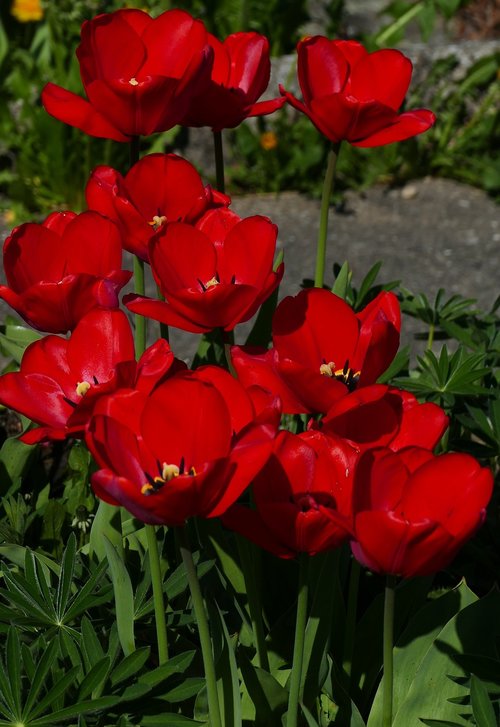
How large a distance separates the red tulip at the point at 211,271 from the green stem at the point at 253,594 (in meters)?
0.31

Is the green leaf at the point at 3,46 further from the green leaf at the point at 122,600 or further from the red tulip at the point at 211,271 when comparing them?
the green leaf at the point at 122,600

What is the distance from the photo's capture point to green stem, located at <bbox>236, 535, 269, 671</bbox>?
4.55 ft

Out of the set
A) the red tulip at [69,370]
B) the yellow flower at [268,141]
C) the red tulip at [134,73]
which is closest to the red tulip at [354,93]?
the red tulip at [134,73]

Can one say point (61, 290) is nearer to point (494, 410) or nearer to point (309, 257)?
point (494, 410)

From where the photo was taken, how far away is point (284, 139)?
4.51m

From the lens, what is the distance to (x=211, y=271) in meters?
1.34

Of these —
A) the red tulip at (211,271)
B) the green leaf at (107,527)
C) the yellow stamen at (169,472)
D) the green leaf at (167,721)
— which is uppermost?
the red tulip at (211,271)

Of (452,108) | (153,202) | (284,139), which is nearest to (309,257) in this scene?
(284,139)

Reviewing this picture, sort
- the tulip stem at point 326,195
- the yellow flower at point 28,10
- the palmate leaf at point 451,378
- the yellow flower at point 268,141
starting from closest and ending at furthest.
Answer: the tulip stem at point 326,195 → the palmate leaf at point 451,378 → the yellow flower at point 268,141 → the yellow flower at point 28,10

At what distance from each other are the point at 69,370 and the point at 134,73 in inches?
18.7

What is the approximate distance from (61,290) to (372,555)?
0.52 m

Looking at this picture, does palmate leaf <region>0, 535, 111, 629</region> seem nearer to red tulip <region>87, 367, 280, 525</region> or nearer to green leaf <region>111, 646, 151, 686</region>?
green leaf <region>111, 646, 151, 686</region>

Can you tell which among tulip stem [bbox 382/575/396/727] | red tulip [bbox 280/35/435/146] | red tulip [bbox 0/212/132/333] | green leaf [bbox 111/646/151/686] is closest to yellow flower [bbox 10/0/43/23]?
red tulip [bbox 280/35/435/146]

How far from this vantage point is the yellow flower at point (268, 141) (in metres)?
4.47
